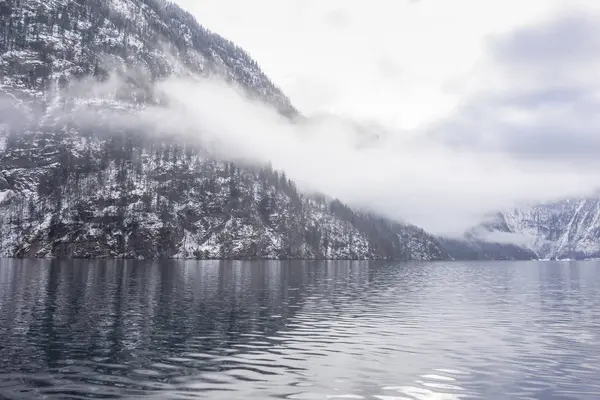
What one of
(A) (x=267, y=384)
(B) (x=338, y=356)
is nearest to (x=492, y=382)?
(B) (x=338, y=356)

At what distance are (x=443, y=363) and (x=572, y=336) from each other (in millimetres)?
25182

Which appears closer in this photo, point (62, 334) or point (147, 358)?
point (147, 358)

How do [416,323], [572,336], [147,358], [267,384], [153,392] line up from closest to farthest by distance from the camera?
[153,392]
[267,384]
[147,358]
[572,336]
[416,323]

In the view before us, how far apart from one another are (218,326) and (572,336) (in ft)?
138

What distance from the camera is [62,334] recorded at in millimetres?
50438

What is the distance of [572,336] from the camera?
57219mm

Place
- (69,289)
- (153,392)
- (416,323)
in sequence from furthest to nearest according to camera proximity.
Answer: (69,289), (416,323), (153,392)

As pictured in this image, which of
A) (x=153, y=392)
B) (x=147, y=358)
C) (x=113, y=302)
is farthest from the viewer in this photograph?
(x=113, y=302)

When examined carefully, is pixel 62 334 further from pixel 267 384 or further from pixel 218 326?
pixel 267 384

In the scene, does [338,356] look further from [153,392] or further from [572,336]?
[572,336]

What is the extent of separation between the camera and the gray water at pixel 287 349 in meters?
33.1

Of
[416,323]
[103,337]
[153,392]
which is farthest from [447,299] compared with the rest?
[153,392]

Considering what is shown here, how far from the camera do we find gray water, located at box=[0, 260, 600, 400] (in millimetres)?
33062

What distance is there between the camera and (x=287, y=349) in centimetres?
4638
